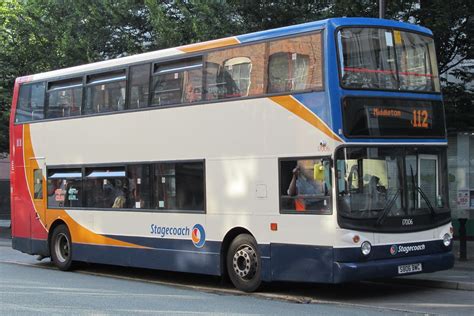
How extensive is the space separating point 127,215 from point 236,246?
3.02m

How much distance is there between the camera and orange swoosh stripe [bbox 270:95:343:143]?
390 inches

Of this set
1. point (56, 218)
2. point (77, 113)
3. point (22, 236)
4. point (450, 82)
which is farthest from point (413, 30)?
point (22, 236)

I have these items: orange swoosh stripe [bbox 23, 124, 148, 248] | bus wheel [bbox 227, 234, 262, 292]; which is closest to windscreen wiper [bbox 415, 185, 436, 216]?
bus wheel [bbox 227, 234, 262, 292]

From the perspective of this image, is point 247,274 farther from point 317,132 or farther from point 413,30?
point 413,30

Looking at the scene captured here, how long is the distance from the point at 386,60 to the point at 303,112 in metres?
1.59

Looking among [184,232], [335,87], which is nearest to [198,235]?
[184,232]

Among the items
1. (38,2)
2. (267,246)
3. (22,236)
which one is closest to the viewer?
(267,246)

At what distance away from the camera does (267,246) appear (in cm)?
1074

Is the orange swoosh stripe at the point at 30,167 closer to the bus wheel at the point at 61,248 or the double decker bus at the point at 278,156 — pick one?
the bus wheel at the point at 61,248

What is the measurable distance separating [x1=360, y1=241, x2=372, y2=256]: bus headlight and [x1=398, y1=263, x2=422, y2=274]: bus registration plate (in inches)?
26.0

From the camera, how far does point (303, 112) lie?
33.7ft

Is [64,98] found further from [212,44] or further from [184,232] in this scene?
[184,232]

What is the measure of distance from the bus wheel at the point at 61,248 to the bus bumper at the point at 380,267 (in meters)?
7.58

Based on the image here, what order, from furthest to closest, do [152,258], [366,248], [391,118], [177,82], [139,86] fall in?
[139,86] → [152,258] → [177,82] → [391,118] → [366,248]
